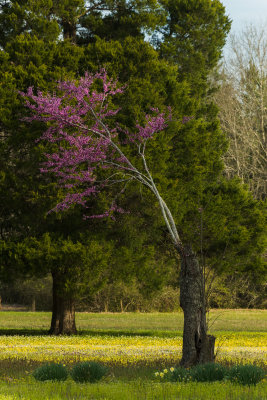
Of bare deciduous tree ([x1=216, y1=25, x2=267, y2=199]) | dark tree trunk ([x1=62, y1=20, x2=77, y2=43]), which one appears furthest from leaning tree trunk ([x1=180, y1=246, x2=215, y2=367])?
bare deciduous tree ([x1=216, y1=25, x2=267, y2=199])

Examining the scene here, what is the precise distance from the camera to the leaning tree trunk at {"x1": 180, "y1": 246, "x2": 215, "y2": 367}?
8991 millimetres

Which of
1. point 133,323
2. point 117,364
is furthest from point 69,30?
point 117,364

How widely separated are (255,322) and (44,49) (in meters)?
16.2

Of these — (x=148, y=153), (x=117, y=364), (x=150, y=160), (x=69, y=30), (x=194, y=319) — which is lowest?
(x=117, y=364)

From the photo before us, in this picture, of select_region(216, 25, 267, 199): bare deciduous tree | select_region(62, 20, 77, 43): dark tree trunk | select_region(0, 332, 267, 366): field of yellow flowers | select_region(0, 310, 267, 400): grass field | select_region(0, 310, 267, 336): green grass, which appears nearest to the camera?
select_region(0, 310, 267, 400): grass field

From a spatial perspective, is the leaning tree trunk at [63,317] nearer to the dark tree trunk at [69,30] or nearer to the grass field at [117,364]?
the grass field at [117,364]

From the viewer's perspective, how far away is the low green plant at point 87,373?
7.57 meters

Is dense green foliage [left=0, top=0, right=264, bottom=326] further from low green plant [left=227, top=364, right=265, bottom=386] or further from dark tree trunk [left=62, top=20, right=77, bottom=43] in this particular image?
low green plant [left=227, top=364, right=265, bottom=386]

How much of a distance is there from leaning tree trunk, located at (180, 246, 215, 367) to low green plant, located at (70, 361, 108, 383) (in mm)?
1832

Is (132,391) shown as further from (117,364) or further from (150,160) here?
(150,160)

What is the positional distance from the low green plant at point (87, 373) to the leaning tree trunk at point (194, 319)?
183 cm

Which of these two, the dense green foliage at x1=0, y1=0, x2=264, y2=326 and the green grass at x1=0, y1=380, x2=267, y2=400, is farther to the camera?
the dense green foliage at x1=0, y1=0, x2=264, y2=326

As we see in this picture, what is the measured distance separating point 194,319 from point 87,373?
7.15 ft

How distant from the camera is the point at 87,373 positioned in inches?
299
